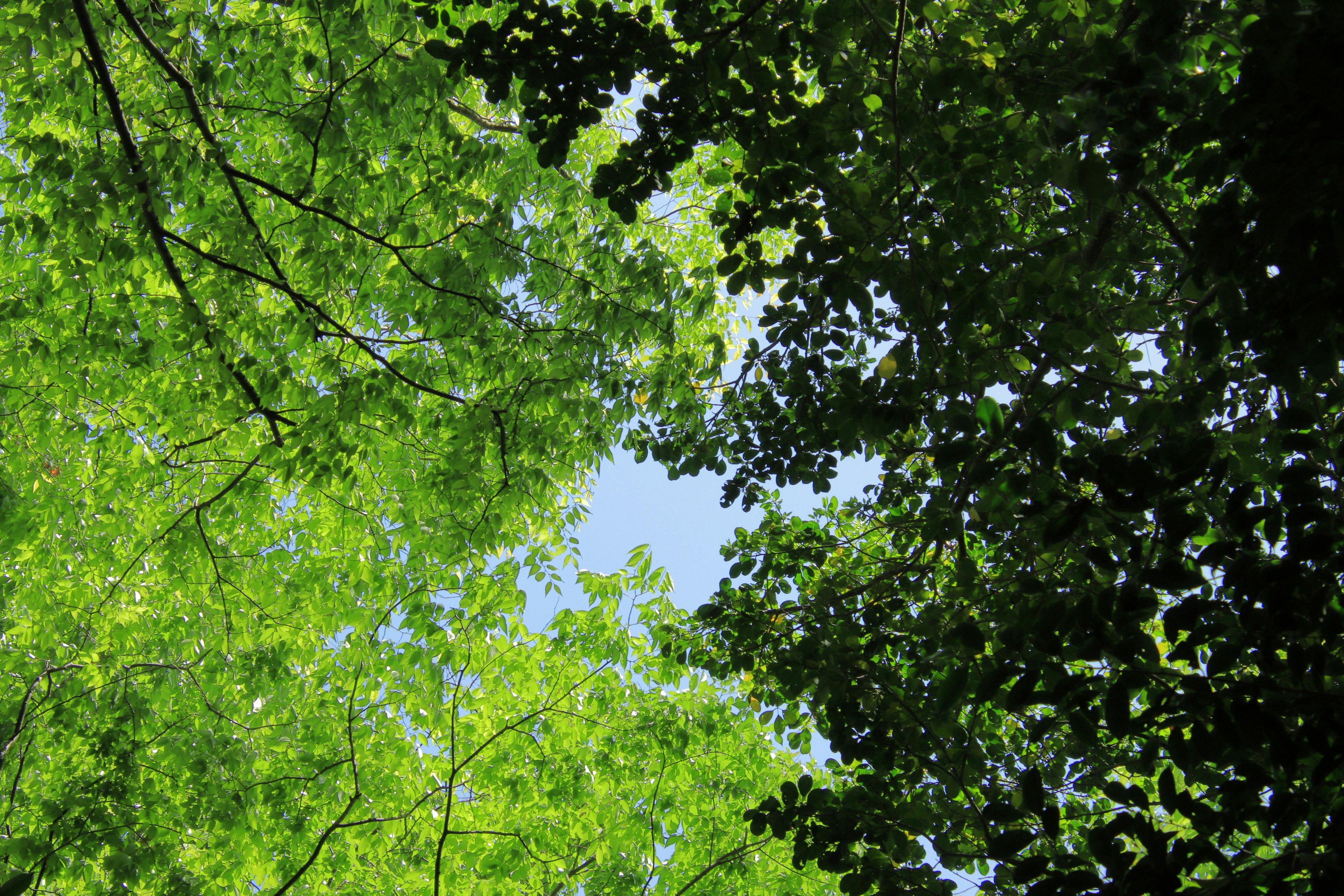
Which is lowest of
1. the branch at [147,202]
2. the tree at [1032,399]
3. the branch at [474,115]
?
the tree at [1032,399]

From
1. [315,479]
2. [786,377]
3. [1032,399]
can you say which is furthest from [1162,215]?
[315,479]

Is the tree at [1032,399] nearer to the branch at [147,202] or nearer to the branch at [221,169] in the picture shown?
the branch at [221,169]

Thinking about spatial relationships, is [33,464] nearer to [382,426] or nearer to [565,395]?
[382,426]

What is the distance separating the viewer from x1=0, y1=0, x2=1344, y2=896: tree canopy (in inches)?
56.2

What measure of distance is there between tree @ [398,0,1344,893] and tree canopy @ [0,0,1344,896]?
0.02 m

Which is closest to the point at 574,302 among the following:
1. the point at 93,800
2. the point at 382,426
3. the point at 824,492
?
the point at 382,426

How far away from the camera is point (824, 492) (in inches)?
141

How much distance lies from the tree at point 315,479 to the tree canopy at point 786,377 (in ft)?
0.17

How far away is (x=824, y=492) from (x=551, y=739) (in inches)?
135

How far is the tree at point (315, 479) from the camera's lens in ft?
14.8

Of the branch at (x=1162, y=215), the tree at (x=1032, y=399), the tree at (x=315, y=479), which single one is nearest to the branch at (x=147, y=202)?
the tree at (x=315, y=479)

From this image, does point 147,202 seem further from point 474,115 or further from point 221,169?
point 474,115

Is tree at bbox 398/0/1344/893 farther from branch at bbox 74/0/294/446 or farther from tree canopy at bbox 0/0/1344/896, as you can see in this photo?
branch at bbox 74/0/294/446

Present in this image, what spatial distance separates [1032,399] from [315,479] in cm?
376
